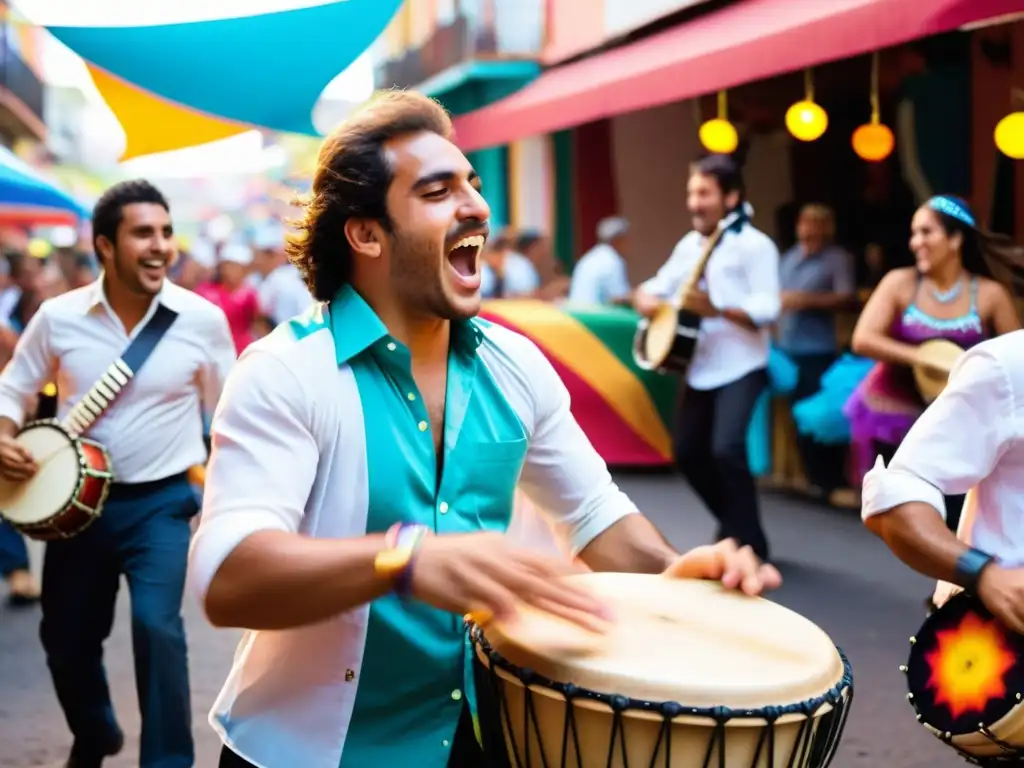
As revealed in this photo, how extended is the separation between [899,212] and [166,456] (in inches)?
352

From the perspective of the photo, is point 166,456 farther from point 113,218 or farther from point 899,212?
point 899,212

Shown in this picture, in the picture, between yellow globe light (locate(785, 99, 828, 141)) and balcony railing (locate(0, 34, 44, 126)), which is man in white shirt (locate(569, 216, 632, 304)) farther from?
balcony railing (locate(0, 34, 44, 126))

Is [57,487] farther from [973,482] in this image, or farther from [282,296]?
[282,296]

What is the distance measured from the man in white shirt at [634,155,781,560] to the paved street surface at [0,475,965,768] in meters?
0.55

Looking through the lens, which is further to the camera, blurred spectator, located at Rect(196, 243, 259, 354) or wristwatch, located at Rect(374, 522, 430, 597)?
blurred spectator, located at Rect(196, 243, 259, 354)

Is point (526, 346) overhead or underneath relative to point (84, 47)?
underneath

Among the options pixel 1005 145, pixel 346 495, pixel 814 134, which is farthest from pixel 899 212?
pixel 346 495

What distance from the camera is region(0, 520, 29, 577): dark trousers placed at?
7.31 m

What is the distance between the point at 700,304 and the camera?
7523 millimetres

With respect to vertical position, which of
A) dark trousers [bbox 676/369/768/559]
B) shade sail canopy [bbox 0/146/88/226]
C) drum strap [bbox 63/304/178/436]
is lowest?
dark trousers [bbox 676/369/768/559]

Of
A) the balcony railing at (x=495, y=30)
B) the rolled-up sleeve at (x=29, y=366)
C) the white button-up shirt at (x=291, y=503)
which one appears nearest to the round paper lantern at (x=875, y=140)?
the rolled-up sleeve at (x=29, y=366)

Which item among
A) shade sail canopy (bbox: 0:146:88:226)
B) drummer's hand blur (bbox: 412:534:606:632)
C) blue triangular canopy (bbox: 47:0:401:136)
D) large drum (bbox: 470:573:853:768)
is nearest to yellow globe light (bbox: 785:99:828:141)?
blue triangular canopy (bbox: 47:0:401:136)

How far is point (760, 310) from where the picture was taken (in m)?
7.33

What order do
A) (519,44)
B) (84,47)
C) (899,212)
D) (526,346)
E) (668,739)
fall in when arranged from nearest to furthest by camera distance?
1. (668,739)
2. (526,346)
3. (84,47)
4. (899,212)
5. (519,44)
